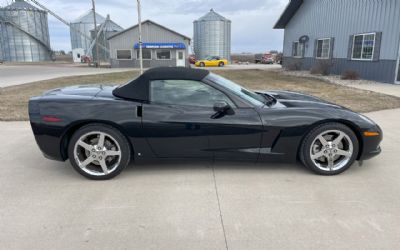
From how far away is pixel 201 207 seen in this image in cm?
292

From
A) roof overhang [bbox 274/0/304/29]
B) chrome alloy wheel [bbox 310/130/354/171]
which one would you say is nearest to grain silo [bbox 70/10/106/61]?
roof overhang [bbox 274/0/304/29]

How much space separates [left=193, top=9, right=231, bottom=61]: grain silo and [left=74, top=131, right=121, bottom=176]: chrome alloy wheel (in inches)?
1709

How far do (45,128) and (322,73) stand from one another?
18.4 metres

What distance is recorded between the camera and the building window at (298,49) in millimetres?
23391

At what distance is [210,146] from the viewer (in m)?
3.53

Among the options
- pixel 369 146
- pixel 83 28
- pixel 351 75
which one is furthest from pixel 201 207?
pixel 83 28

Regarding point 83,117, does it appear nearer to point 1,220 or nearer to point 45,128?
point 45,128

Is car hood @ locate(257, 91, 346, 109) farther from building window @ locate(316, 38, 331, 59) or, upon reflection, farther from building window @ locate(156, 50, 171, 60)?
building window @ locate(156, 50, 171, 60)

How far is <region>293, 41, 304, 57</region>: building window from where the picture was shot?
2339cm

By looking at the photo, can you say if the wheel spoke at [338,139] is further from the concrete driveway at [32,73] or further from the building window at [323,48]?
the building window at [323,48]

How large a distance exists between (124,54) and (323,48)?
72.9 ft

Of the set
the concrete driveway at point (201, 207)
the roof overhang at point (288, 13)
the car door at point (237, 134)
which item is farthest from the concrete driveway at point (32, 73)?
the roof overhang at point (288, 13)

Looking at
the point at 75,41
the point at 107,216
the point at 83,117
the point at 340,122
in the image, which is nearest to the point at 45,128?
→ the point at 83,117

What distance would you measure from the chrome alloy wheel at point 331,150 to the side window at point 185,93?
1144 mm
